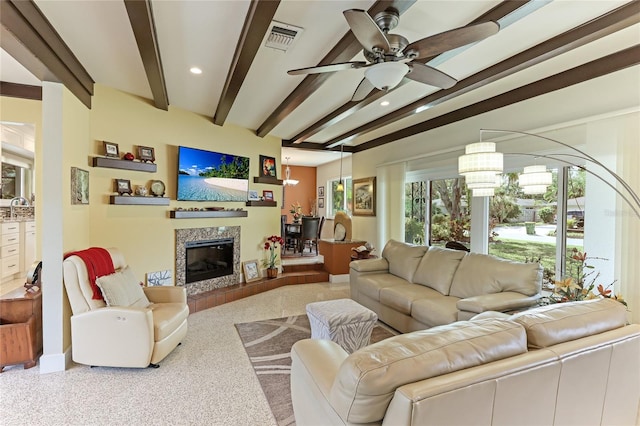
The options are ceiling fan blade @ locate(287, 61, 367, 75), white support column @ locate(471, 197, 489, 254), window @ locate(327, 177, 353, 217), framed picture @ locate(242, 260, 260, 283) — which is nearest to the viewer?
ceiling fan blade @ locate(287, 61, 367, 75)

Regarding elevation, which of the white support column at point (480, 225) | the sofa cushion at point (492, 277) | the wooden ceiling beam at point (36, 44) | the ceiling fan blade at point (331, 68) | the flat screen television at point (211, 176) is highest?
the wooden ceiling beam at point (36, 44)

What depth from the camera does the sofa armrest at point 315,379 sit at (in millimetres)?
1336

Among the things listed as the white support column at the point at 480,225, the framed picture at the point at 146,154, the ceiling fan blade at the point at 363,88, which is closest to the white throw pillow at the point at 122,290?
the framed picture at the point at 146,154

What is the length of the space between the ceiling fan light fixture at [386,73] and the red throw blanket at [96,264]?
9.11 ft

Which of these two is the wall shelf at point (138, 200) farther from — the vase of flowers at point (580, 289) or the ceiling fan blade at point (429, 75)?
the vase of flowers at point (580, 289)

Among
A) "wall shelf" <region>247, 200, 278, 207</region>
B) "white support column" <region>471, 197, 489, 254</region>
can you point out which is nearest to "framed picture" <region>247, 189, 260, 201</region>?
"wall shelf" <region>247, 200, 278, 207</region>

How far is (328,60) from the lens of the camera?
8.84ft

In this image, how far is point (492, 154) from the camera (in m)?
2.44

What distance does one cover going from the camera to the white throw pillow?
268cm

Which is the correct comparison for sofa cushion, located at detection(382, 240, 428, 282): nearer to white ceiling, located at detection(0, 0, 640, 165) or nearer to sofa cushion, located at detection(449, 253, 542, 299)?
sofa cushion, located at detection(449, 253, 542, 299)

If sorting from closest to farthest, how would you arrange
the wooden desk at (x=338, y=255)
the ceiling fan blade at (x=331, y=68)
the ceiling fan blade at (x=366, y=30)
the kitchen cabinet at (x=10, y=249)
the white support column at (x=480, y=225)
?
the ceiling fan blade at (x=366, y=30)
the ceiling fan blade at (x=331, y=68)
the white support column at (x=480, y=225)
the kitchen cabinet at (x=10, y=249)
the wooden desk at (x=338, y=255)

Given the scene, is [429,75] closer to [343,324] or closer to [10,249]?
[343,324]

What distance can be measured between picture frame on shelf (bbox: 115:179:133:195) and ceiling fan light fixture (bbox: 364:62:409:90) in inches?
125

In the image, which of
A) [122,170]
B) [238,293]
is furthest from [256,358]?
[122,170]
